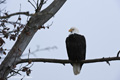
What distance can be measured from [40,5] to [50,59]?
689 mm

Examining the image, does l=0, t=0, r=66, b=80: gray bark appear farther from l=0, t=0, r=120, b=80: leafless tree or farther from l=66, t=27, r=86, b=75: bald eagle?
l=66, t=27, r=86, b=75: bald eagle

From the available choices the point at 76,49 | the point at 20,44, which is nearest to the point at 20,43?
the point at 20,44

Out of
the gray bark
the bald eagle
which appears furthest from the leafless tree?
the bald eagle

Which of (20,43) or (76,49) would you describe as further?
(76,49)

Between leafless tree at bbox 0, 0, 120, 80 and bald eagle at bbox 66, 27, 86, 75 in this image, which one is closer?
leafless tree at bbox 0, 0, 120, 80

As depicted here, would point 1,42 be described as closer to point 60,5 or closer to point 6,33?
point 6,33

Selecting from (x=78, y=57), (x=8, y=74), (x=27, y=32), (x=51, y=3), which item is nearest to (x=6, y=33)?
(x=27, y=32)

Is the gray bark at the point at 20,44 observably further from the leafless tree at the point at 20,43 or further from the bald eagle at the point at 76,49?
the bald eagle at the point at 76,49

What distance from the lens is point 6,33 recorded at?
268cm

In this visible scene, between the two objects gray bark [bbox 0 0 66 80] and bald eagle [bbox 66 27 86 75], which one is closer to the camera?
gray bark [bbox 0 0 66 80]

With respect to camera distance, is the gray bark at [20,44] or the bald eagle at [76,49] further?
the bald eagle at [76,49]

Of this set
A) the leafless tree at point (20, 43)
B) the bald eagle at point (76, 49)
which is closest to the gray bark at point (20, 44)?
the leafless tree at point (20, 43)

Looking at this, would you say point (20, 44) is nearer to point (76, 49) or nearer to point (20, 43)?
point (20, 43)

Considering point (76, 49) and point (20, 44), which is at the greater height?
point (20, 44)
